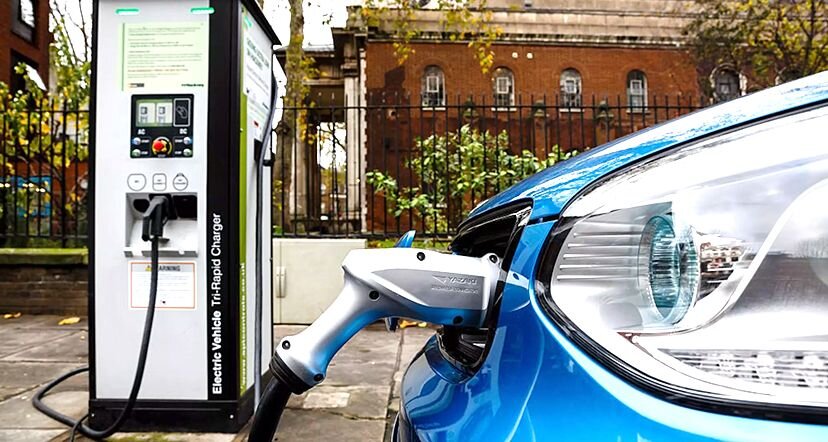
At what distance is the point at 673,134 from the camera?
3.44 feet

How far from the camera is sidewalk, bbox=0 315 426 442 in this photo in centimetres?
280

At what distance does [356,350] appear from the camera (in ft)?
15.4

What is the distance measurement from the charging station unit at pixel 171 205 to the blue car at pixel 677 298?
1.95m

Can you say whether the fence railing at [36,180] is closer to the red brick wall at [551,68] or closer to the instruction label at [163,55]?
the instruction label at [163,55]

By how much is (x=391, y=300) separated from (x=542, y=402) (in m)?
0.37

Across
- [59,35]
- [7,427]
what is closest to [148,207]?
[7,427]

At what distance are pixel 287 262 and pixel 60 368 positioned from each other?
2.24 m

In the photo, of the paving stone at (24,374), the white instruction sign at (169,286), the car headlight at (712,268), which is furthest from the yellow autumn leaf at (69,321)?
the car headlight at (712,268)

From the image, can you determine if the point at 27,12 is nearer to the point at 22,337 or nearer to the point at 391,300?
Result: the point at 22,337

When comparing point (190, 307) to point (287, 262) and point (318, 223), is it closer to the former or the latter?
point (287, 262)

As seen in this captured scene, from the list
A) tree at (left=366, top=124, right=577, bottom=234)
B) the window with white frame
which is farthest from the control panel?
the window with white frame

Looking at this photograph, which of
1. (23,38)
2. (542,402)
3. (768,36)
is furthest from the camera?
(23,38)

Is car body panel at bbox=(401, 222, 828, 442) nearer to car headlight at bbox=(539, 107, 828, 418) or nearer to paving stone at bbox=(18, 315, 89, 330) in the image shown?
car headlight at bbox=(539, 107, 828, 418)

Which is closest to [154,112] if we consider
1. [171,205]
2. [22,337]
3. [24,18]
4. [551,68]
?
[171,205]
